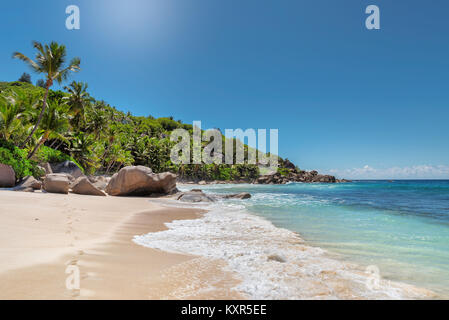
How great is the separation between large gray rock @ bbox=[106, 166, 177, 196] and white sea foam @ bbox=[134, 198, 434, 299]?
442 inches

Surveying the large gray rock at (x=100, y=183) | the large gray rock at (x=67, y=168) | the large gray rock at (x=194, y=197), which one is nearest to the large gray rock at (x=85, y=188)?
the large gray rock at (x=100, y=183)

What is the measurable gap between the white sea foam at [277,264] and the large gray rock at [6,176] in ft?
44.3

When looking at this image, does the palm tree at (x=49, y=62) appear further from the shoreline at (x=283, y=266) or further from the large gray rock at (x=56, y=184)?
the shoreline at (x=283, y=266)

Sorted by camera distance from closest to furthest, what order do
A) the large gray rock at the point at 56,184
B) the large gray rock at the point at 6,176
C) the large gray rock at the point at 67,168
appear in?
1. the large gray rock at the point at 56,184
2. the large gray rock at the point at 6,176
3. the large gray rock at the point at 67,168

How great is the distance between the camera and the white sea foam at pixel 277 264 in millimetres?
3082

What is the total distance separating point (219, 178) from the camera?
267ft

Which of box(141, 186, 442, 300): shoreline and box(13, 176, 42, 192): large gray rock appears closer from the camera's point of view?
box(141, 186, 442, 300): shoreline

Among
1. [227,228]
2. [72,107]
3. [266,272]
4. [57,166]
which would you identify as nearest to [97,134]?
[72,107]

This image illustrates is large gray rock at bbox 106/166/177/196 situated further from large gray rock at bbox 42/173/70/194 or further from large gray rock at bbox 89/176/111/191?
large gray rock at bbox 42/173/70/194

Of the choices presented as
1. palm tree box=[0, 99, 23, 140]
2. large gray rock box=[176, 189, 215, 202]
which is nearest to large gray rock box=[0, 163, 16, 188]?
palm tree box=[0, 99, 23, 140]

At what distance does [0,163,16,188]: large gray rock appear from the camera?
46.4 ft

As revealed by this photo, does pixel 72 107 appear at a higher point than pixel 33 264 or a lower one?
higher

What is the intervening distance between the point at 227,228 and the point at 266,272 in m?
3.64

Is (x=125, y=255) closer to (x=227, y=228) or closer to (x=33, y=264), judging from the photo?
(x=33, y=264)
